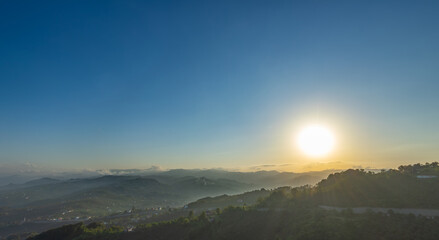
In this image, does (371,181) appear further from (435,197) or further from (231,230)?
(231,230)

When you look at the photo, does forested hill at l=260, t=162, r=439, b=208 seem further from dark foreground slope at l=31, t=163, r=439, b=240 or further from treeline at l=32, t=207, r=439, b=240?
treeline at l=32, t=207, r=439, b=240

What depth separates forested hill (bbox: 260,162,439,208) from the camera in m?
32.2

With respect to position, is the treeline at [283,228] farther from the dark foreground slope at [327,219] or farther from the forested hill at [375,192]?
the forested hill at [375,192]

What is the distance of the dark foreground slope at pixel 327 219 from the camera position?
945 inches

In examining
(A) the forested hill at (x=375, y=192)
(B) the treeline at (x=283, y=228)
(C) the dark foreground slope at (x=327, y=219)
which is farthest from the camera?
(A) the forested hill at (x=375, y=192)

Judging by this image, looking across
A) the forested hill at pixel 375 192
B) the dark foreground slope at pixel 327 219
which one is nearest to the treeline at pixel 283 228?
the dark foreground slope at pixel 327 219

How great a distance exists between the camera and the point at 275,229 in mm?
31391

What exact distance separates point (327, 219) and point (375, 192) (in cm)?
1650

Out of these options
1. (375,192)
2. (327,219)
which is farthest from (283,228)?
(375,192)

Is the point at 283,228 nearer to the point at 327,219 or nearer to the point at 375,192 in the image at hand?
the point at 327,219

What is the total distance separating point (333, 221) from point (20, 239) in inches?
6903

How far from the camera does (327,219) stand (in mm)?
27859

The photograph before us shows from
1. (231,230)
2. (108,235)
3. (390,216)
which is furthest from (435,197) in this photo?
(108,235)

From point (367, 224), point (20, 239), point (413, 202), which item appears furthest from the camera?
point (20, 239)
